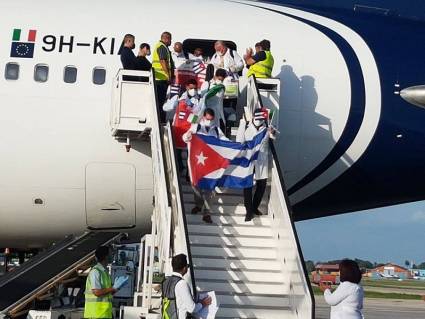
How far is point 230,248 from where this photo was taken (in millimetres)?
11141

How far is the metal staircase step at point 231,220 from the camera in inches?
452

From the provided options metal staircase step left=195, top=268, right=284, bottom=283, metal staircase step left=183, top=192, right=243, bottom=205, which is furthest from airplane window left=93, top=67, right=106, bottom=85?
metal staircase step left=195, top=268, right=284, bottom=283

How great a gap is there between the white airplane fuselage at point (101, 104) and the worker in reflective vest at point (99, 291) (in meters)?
3.62

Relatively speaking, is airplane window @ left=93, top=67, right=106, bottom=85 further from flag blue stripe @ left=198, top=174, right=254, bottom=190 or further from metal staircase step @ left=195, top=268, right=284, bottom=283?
metal staircase step @ left=195, top=268, right=284, bottom=283

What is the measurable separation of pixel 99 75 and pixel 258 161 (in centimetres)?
335

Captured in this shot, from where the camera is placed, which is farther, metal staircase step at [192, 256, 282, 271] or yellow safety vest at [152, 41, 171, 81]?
yellow safety vest at [152, 41, 171, 81]

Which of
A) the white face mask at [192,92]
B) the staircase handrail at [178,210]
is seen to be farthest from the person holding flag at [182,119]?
the staircase handrail at [178,210]

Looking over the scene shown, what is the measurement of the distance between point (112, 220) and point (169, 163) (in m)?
2.55

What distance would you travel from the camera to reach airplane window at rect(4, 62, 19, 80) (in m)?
13.4

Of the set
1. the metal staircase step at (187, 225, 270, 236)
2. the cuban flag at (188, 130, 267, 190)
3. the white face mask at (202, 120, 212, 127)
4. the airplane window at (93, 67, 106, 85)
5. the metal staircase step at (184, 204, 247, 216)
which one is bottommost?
the metal staircase step at (187, 225, 270, 236)

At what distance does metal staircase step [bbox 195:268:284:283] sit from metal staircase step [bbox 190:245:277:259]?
270 millimetres

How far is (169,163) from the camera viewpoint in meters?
11.6

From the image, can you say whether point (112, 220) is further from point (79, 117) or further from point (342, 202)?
point (342, 202)

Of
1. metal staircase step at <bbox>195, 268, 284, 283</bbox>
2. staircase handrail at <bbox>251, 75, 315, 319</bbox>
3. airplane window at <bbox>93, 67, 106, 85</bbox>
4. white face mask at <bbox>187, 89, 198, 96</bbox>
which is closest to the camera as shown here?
staircase handrail at <bbox>251, 75, 315, 319</bbox>
